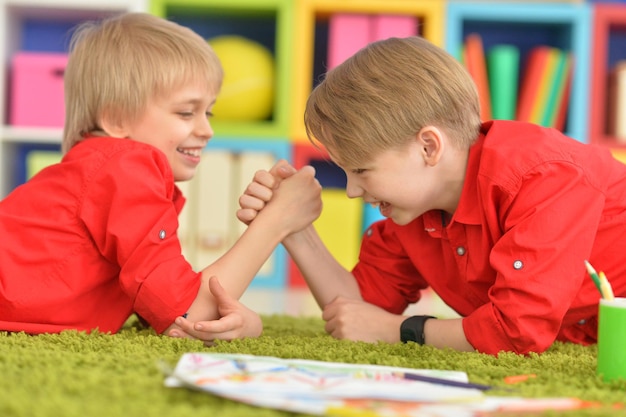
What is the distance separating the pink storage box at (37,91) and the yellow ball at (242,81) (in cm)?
52

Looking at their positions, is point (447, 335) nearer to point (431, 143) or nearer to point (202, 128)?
point (431, 143)

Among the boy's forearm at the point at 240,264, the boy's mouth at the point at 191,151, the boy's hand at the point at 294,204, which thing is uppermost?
the boy's mouth at the point at 191,151

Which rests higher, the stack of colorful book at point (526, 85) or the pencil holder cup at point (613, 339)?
the stack of colorful book at point (526, 85)

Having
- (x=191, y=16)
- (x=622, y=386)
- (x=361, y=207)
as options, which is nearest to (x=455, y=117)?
(x=622, y=386)

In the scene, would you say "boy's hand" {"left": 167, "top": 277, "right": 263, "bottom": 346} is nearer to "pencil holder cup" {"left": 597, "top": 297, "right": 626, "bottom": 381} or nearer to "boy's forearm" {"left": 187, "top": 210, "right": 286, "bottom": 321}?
"boy's forearm" {"left": 187, "top": 210, "right": 286, "bottom": 321}

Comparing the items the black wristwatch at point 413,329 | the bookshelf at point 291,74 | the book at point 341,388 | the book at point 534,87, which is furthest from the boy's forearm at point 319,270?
the book at point 534,87

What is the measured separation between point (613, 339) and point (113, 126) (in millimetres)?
905

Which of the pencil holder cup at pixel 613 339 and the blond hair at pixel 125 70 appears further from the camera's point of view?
the blond hair at pixel 125 70

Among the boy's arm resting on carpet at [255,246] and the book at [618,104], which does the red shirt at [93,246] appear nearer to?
the boy's arm resting on carpet at [255,246]

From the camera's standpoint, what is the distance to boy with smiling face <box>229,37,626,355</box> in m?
1.10

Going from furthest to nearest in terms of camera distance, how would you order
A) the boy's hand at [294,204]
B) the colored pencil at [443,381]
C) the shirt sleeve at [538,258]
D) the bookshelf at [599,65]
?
the bookshelf at [599,65]
the boy's hand at [294,204]
the shirt sleeve at [538,258]
the colored pencil at [443,381]

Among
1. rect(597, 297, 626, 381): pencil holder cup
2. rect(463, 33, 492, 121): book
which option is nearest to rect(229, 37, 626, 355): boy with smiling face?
rect(597, 297, 626, 381): pencil holder cup

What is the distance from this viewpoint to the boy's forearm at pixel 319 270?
1.43 m

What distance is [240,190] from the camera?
8.87 ft
